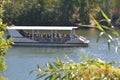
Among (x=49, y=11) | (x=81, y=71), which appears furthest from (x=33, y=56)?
(x=49, y=11)

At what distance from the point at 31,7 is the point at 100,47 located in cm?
2510

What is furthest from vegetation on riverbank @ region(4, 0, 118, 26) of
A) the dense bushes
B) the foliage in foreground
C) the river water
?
the foliage in foreground

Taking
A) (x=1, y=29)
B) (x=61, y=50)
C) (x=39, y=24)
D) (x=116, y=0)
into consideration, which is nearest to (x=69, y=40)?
(x=61, y=50)

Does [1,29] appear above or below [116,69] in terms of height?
below

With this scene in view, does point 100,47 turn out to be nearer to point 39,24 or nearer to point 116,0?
point 39,24

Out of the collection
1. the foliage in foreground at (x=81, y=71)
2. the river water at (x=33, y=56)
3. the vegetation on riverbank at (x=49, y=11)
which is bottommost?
the vegetation on riverbank at (x=49, y=11)

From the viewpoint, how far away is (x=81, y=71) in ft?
7.91

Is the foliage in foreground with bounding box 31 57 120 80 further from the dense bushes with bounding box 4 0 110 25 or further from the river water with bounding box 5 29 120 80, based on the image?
the dense bushes with bounding box 4 0 110 25

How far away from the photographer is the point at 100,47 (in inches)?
1277

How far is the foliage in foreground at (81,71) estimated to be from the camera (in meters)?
2.37

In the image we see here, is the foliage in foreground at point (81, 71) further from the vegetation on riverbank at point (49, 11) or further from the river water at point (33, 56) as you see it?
the vegetation on riverbank at point (49, 11)

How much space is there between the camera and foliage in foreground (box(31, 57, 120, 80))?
237 cm

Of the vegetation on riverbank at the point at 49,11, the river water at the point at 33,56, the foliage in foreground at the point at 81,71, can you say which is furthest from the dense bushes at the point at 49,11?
the foliage in foreground at the point at 81,71

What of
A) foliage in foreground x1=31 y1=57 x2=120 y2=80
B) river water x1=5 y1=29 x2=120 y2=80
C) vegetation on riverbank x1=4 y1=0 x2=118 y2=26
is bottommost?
vegetation on riverbank x1=4 y1=0 x2=118 y2=26
